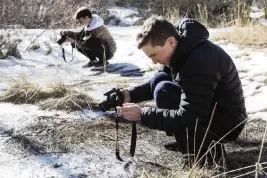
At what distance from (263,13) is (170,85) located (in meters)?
5.30

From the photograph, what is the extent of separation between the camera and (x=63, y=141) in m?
2.91

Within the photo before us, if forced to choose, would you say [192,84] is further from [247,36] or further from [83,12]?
[247,36]

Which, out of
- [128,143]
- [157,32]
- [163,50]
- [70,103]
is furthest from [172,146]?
[70,103]

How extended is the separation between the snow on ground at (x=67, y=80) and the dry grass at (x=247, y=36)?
8.5 inches

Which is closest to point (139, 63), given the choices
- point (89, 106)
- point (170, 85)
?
point (89, 106)

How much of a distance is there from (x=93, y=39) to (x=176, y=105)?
3.86 meters

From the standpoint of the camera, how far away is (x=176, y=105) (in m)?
2.60

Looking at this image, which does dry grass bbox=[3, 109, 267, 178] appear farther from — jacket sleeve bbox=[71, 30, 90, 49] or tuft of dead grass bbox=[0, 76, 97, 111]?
jacket sleeve bbox=[71, 30, 90, 49]

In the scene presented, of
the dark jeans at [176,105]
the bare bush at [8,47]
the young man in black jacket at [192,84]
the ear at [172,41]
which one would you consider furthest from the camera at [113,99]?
the bare bush at [8,47]

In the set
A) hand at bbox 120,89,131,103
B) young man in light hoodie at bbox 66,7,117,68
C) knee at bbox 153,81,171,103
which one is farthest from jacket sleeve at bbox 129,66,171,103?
young man in light hoodie at bbox 66,7,117,68

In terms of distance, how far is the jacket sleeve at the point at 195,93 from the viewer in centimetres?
227

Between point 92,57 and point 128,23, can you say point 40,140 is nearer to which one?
point 92,57

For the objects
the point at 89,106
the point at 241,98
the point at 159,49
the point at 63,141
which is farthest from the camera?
the point at 89,106

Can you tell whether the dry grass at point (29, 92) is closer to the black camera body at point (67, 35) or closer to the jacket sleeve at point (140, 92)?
the jacket sleeve at point (140, 92)
